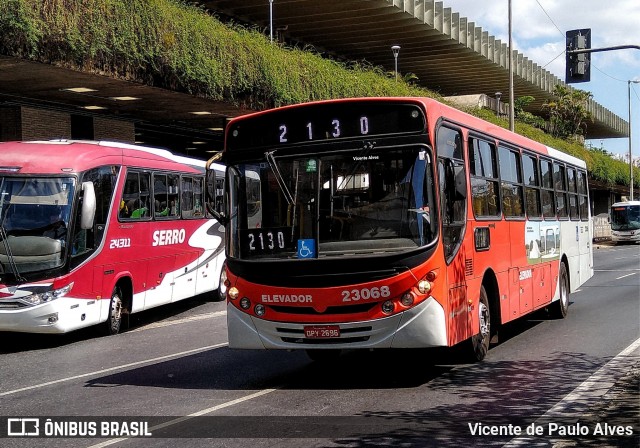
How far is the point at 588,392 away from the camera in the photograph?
9.31 m

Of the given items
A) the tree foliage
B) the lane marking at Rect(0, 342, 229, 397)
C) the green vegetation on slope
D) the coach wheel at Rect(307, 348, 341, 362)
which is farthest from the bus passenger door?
the tree foliage

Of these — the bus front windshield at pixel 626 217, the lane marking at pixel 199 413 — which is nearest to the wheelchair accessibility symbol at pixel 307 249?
the lane marking at pixel 199 413

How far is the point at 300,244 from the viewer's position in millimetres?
9883

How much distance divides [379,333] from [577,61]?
1753cm

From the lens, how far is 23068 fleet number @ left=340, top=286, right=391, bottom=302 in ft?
31.3

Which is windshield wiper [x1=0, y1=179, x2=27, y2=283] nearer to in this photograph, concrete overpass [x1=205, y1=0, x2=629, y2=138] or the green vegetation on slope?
the green vegetation on slope

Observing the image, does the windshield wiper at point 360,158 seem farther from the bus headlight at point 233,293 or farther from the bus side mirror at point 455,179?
the bus headlight at point 233,293

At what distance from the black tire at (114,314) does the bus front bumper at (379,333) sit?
712cm

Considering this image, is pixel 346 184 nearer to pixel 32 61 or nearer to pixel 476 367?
pixel 476 367

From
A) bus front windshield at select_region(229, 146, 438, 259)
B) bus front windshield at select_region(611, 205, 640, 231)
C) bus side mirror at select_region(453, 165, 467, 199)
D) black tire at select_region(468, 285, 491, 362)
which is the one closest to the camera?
bus front windshield at select_region(229, 146, 438, 259)

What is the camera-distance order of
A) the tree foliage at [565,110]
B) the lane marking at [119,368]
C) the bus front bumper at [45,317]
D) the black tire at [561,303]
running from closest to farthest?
the lane marking at [119,368] → the bus front bumper at [45,317] → the black tire at [561,303] → the tree foliage at [565,110]

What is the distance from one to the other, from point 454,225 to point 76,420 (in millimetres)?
4582

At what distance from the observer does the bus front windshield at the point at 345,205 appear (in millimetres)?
9680

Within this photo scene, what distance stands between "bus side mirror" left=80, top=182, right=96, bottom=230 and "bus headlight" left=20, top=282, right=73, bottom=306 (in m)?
1.11
